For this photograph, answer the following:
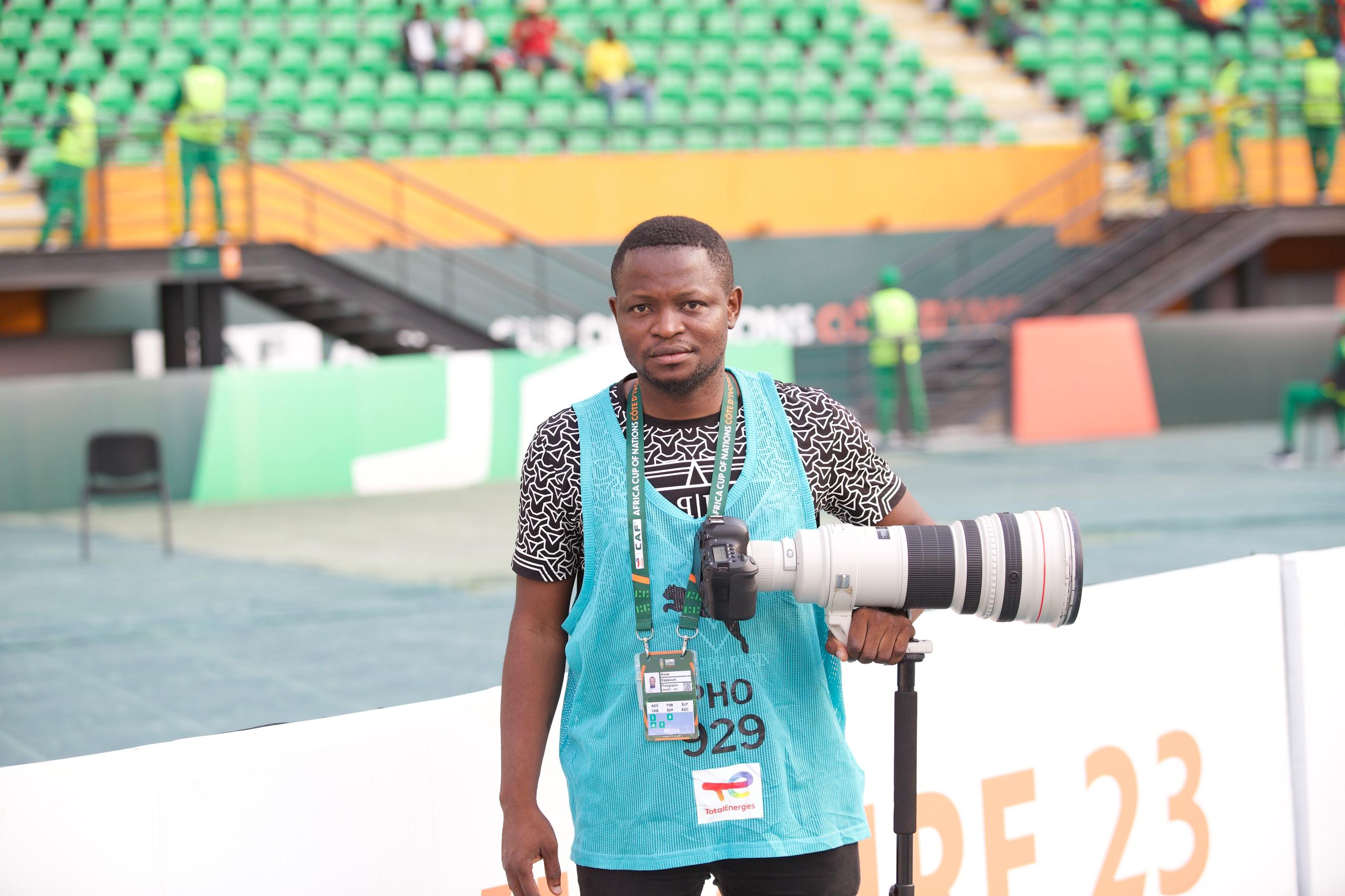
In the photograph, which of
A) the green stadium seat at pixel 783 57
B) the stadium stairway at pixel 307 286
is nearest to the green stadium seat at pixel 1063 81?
the green stadium seat at pixel 783 57

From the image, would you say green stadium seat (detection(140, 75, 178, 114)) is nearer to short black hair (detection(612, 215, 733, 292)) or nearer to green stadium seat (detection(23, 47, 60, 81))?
green stadium seat (detection(23, 47, 60, 81))

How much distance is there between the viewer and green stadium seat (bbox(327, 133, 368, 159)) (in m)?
18.1

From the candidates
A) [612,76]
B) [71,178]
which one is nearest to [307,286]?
[71,178]

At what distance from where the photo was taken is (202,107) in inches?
627

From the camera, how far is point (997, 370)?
19422 millimetres

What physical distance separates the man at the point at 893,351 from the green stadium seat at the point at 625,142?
168 inches

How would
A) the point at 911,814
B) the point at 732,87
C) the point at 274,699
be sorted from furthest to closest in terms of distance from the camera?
1. the point at 732,87
2. the point at 274,699
3. the point at 911,814

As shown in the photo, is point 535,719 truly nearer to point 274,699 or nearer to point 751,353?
point 274,699

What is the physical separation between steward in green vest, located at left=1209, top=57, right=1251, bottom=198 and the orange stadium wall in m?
1.88

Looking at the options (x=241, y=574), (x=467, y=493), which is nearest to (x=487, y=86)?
(x=467, y=493)

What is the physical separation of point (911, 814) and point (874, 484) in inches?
20.2

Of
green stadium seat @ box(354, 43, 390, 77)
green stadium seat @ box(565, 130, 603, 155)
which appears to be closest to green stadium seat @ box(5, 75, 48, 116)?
green stadium seat @ box(354, 43, 390, 77)

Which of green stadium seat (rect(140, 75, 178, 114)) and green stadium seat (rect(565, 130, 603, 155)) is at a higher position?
green stadium seat (rect(140, 75, 178, 114))

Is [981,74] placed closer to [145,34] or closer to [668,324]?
[145,34]
